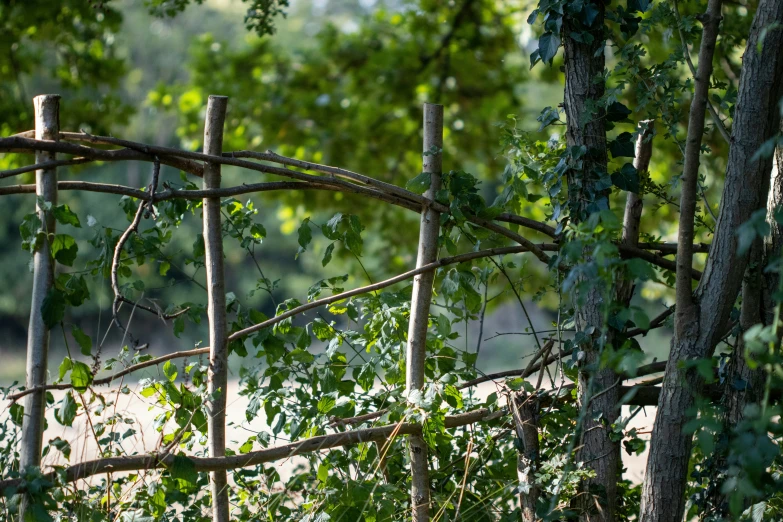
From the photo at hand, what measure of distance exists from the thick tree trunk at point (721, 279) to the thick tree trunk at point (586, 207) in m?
0.15

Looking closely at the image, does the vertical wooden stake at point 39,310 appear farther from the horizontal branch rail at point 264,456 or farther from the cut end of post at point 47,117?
the horizontal branch rail at point 264,456

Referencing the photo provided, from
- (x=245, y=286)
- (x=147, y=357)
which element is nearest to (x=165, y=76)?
(x=245, y=286)

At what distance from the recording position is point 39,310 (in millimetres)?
1728

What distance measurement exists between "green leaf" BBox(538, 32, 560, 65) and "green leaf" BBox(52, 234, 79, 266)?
46.5 inches

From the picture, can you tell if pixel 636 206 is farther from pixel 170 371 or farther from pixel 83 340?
pixel 83 340

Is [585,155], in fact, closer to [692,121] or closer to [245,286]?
[692,121]

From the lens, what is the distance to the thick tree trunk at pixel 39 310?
68.3 inches

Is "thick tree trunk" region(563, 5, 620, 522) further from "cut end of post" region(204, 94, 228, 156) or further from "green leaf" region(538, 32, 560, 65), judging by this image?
"cut end of post" region(204, 94, 228, 156)

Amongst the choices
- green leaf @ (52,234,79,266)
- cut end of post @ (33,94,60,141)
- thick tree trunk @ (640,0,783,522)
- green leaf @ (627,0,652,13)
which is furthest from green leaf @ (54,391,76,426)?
green leaf @ (627,0,652,13)

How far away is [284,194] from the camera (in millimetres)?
7039

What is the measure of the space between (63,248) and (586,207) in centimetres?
122

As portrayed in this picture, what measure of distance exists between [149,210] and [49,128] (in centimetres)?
29

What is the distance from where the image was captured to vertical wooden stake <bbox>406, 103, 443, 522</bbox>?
6.49ft

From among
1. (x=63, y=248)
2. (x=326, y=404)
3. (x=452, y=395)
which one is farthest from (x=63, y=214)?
(x=452, y=395)
